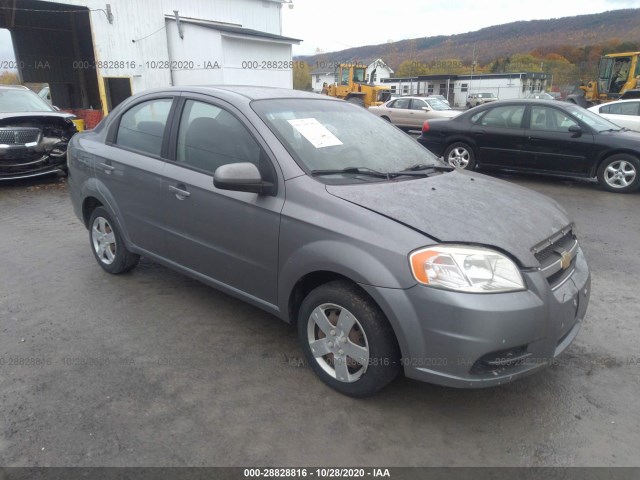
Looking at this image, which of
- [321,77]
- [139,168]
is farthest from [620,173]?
[321,77]

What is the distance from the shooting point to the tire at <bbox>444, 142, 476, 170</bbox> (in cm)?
938

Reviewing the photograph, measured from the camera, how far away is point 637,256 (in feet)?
17.1

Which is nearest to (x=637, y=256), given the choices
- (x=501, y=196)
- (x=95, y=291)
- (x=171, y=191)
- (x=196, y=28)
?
(x=501, y=196)

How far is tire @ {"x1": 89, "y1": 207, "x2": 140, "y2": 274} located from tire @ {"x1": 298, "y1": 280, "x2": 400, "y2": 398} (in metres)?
2.19

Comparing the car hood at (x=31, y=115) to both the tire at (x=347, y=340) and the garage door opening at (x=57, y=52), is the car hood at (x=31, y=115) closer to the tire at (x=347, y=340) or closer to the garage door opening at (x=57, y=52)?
the tire at (x=347, y=340)

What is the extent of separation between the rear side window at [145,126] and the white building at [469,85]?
4845cm

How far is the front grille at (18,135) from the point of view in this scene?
8.23 m

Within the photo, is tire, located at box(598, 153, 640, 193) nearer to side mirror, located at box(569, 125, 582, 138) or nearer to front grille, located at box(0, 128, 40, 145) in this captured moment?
side mirror, located at box(569, 125, 582, 138)

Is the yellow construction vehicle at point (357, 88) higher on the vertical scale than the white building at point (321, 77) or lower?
lower

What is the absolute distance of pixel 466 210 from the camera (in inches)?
109

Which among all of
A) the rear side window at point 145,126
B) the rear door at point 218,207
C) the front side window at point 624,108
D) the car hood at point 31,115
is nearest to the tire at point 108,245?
the rear side window at point 145,126

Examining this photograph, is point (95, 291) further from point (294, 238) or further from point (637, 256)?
point (637, 256)

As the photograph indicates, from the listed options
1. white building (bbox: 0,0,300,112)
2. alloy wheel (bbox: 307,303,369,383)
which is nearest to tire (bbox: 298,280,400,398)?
alloy wheel (bbox: 307,303,369,383)

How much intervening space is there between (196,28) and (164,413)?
1779 cm
